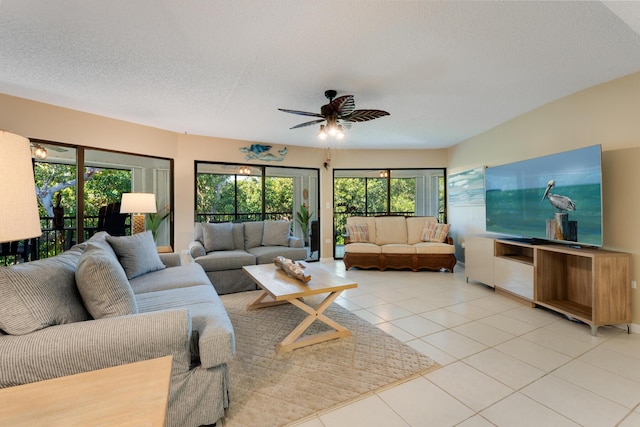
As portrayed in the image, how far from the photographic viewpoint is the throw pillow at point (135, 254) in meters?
2.52

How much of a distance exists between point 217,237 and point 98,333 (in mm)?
2969

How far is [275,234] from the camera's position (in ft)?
14.9

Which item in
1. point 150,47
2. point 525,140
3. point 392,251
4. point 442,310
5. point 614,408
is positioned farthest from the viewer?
point 392,251

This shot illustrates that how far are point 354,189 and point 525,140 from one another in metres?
3.27

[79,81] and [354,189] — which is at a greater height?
[79,81]

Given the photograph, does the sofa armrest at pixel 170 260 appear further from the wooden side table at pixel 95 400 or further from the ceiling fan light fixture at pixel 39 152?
the wooden side table at pixel 95 400

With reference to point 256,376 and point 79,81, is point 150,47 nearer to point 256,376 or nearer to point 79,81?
point 79,81

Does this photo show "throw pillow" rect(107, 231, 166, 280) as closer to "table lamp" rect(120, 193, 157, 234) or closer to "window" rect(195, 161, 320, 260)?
"table lamp" rect(120, 193, 157, 234)

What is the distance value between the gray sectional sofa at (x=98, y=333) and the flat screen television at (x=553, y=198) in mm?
3302

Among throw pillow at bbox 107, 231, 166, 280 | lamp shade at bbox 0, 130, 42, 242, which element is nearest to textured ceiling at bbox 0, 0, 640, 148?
lamp shade at bbox 0, 130, 42, 242

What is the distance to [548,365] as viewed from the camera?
199cm

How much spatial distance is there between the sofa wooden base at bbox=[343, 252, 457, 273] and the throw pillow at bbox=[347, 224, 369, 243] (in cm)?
37

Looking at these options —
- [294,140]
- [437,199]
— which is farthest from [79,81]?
[437,199]

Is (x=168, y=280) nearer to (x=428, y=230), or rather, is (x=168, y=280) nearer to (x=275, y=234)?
(x=275, y=234)
